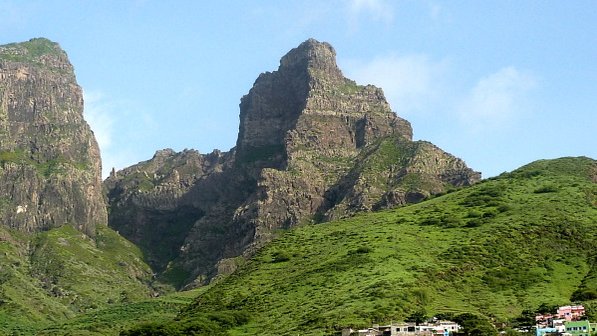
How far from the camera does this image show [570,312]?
16075cm

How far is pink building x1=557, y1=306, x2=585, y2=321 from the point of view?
159 metres

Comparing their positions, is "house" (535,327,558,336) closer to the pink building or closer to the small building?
the small building

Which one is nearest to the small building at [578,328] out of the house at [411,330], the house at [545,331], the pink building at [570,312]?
the house at [545,331]

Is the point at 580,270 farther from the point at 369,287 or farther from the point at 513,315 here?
the point at 369,287

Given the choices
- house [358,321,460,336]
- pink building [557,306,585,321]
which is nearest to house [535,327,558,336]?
pink building [557,306,585,321]

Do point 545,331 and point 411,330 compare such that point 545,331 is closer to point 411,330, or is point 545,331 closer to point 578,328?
point 578,328

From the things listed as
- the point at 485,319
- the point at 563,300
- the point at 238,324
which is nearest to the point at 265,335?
the point at 238,324

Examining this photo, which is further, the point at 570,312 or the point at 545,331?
the point at 570,312

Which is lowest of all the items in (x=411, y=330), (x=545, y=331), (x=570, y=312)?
(x=545, y=331)

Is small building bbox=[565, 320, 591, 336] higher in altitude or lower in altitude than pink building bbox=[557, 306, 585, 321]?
lower

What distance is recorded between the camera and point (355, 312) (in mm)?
170750

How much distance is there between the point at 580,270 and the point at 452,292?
30.3m

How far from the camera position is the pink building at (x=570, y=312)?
159250mm

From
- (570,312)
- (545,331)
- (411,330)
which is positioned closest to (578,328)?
(545,331)
